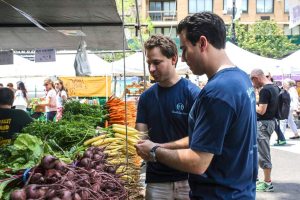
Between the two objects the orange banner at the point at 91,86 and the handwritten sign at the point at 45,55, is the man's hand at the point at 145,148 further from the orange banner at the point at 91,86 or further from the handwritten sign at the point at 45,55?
the orange banner at the point at 91,86

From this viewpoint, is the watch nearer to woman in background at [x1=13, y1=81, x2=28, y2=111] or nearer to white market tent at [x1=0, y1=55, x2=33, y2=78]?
white market tent at [x1=0, y1=55, x2=33, y2=78]

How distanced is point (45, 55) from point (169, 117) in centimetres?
679

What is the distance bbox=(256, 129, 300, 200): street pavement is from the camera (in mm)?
7816

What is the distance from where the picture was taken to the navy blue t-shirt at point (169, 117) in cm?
360

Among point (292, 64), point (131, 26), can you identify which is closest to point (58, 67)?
point (292, 64)

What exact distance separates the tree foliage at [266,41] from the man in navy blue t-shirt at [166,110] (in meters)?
43.5

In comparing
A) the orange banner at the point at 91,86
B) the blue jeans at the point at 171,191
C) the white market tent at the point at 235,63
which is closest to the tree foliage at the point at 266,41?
the white market tent at the point at 235,63

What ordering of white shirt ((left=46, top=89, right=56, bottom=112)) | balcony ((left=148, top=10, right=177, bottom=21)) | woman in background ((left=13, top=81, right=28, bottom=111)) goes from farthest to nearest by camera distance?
balcony ((left=148, top=10, right=177, bottom=21)) → woman in background ((left=13, top=81, right=28, bottom=111)) → white shirt ((left=46, top=89, right=56, bottom=112))

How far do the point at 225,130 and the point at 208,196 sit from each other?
0.39m

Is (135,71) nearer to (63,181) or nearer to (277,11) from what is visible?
(63,181)

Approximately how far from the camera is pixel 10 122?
560 centimetres

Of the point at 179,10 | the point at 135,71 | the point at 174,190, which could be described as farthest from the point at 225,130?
the point at 179,10

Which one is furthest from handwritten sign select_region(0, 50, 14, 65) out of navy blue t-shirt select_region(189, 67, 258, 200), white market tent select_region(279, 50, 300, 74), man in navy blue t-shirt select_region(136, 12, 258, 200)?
white market tent select_region(279, 50, 300, 74)

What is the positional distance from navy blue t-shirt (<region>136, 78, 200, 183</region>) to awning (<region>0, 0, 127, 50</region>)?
2.50 meters
